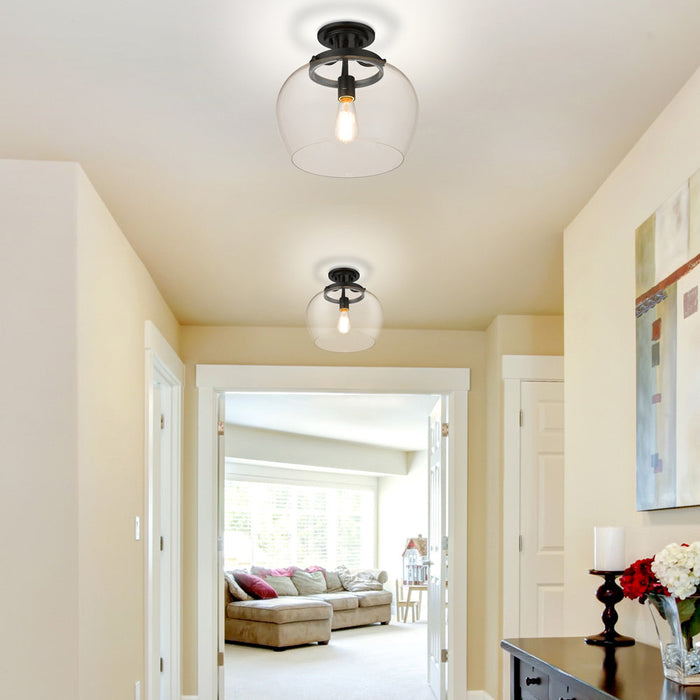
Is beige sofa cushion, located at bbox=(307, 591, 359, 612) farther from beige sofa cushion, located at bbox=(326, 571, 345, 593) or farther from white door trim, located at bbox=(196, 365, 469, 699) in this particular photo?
white door trim, located at bbox=(196, 365, 469, 699)

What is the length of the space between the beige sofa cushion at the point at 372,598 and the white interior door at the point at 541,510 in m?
6.00

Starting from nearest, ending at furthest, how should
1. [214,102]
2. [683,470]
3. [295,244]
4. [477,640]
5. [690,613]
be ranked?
[690,613]
[683,470]
[214,102]
[295,244]
[477,640]

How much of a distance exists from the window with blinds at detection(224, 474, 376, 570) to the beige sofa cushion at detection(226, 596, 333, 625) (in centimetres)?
166

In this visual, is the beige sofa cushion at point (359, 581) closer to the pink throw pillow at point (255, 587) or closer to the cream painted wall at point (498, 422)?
the pink throw pillow at point (255, 587)

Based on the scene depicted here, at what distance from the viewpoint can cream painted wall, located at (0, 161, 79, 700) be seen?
302 centimetres

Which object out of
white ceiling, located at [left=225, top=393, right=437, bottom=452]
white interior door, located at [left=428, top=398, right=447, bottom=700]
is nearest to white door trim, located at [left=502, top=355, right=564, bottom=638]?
white interior door, located at [left=428, top=398, right=447, bottom=700]

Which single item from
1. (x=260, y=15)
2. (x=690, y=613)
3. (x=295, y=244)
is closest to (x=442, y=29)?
(x=260, y=15)

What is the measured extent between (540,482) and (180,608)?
2.17 metres

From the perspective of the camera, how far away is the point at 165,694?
5285mm

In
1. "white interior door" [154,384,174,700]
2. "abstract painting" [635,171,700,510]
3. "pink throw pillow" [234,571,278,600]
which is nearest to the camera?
"abstract painting" [635,171,700,510]

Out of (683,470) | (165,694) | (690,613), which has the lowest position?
(165,694)

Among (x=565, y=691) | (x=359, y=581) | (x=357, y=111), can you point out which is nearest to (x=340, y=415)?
(x=359, y=581)

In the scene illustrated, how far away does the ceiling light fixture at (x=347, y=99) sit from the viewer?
228 centimetres

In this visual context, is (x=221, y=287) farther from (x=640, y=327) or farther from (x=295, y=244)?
A: (x=640, y=327)
